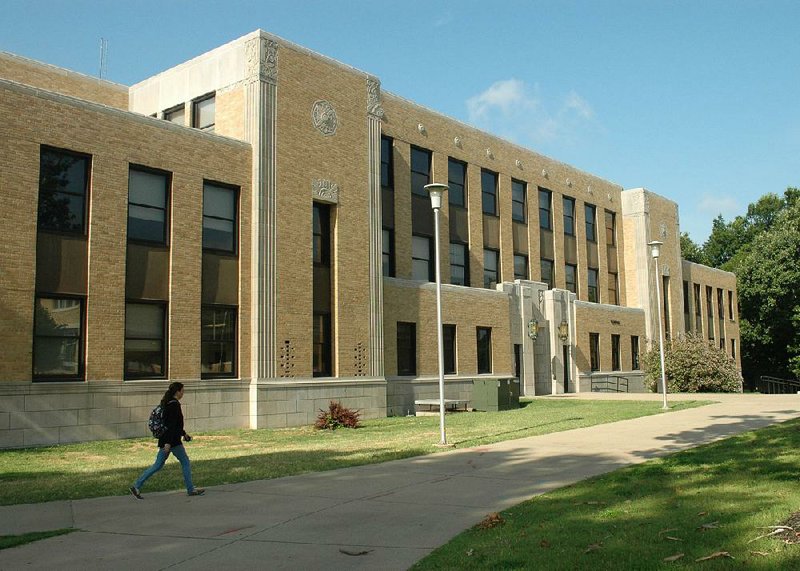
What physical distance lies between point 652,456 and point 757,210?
74.8 m

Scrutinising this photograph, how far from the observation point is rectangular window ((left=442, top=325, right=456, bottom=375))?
31428mm

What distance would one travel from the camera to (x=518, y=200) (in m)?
39.7

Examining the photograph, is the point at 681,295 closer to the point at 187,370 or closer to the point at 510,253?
the point at 510,253

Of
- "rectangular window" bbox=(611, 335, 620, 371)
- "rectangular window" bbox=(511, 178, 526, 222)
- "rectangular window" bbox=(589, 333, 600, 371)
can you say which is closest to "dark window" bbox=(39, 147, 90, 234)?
"rectangular window" bbox=(511, 178, 526, 222)

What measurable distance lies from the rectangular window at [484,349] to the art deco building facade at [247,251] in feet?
0.31

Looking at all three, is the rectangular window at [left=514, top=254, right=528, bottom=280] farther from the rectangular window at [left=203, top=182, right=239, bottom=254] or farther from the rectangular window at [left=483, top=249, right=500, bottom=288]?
the rectangular window at [left=203, top=182, right=239, bottom=254]

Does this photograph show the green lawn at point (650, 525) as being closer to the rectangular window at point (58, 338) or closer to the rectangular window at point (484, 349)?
the rectangular window at point (58, 338)

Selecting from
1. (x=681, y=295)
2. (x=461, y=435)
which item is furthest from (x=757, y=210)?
(x=461, y=435)

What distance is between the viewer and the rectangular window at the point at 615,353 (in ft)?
143

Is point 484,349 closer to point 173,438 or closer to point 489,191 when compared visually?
point 489,191

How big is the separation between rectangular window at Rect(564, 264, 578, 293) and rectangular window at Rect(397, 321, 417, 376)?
1571 cm

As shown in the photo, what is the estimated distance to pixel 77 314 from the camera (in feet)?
65.1

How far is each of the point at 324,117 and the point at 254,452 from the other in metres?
12.9

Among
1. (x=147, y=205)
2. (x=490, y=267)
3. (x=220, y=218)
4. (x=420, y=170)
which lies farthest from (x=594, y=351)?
(x=147, y=205)
